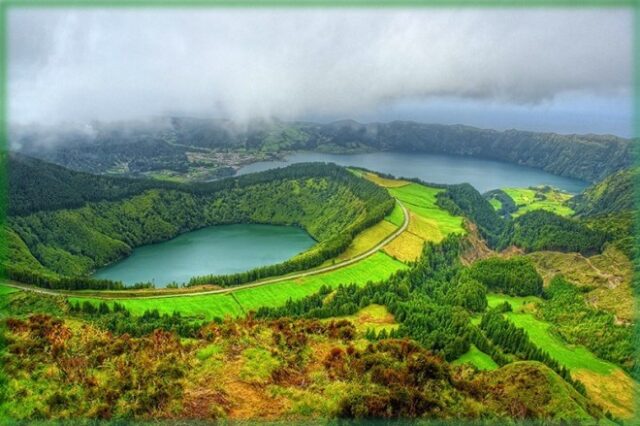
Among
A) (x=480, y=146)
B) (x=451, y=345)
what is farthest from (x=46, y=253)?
(x=480, y=146)

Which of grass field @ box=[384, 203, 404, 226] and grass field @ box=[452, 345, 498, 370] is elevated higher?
grass field @ box=[384, 203, 404, 226]

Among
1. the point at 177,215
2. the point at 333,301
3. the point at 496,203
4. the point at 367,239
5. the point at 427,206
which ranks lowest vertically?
the point at 177,215

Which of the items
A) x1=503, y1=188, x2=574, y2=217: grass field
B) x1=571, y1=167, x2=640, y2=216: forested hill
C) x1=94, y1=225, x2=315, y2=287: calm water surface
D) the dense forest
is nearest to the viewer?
the dense forest

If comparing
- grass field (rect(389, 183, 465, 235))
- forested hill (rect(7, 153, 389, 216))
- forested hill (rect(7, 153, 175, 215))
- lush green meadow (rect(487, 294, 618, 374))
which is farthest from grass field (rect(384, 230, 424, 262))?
forested hill (rect(7, 153, 175, 215))

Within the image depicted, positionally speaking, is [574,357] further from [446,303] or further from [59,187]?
[59,187]

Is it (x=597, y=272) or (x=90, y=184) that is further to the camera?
(x=90, y=184)

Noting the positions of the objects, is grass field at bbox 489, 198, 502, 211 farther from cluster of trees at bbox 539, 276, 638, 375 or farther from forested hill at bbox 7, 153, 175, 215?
forested hill at bbox 7, 153, 175, 215

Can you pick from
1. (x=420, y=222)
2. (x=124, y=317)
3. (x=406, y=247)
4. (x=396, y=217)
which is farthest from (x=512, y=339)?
(x=420, y=222)

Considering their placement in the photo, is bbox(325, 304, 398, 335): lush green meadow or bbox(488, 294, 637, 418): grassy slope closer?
bbox(488, 294, 637, 418): grassy slope
